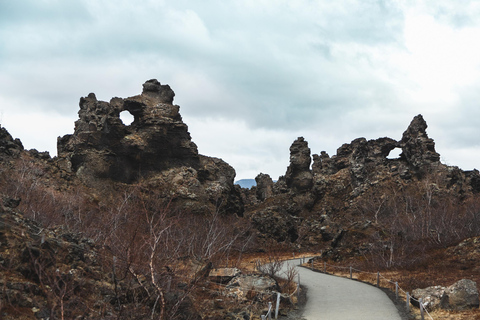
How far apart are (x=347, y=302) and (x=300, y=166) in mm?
58356

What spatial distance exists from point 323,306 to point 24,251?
12929 millimetres

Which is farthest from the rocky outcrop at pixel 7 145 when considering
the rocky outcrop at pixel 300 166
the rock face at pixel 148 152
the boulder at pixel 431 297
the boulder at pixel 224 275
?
the rocky outcrop at pixel 300 166

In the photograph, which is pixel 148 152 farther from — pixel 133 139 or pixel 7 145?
pixel 7 145

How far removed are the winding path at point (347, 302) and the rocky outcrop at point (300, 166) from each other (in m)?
51.4

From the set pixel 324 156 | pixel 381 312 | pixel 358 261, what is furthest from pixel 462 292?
pixel 324 156

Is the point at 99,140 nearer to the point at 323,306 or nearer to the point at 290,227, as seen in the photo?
the point at 290,227

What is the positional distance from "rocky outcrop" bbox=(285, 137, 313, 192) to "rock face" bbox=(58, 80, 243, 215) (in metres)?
21.2

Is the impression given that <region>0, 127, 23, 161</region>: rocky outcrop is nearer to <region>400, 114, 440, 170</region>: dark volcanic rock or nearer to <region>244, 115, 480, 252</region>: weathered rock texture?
<region>244, 115, 480, 252</region>: weathered rock texture

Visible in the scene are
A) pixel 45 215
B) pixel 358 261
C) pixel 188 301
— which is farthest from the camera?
pixel 358 261

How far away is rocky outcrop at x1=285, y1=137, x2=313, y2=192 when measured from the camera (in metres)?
74.5

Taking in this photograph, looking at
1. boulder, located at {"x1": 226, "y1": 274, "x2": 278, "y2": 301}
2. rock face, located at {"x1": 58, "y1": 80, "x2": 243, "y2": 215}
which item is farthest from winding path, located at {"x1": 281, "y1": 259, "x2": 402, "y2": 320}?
rock face, located at {"x1": 58, "y1": 80, "x2": 243, "y2": 215}

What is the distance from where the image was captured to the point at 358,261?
3300 cm

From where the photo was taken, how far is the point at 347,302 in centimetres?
1748

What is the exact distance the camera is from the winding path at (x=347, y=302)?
1483 cm
